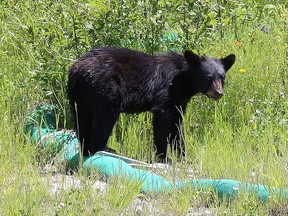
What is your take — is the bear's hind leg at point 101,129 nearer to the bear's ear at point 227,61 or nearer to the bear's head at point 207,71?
the bear's head at point 207,71

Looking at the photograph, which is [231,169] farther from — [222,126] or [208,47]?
[208,47]

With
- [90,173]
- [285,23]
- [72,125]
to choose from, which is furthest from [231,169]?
[285,23]

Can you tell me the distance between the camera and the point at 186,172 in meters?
6.59

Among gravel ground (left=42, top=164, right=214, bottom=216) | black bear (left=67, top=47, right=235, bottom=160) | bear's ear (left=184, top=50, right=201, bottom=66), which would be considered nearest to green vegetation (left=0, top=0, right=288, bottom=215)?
gravel ground (left=42, top=164, right=214, bottom=216)

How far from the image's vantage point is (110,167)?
676 centimetres

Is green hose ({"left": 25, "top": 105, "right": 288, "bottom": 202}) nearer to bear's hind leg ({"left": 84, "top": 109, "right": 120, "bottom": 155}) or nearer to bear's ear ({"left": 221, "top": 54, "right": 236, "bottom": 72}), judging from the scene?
bear's hind leg ({"left": 84, "top": 109, "right": 120, "bottom": 155})

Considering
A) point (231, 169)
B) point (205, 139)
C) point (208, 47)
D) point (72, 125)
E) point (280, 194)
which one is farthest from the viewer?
point (208, 47)

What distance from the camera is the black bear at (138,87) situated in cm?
741

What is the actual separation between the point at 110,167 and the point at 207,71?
5.37ft

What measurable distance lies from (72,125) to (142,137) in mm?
771

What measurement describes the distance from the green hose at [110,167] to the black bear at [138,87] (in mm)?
219

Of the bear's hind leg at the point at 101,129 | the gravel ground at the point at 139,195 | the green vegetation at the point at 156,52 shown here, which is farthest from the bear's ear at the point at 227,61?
the gravel ground at the point at 139,195

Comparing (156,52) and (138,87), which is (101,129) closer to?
(138,87)

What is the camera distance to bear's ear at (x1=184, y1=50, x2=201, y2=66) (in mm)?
7661
